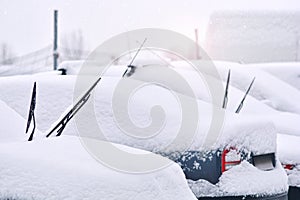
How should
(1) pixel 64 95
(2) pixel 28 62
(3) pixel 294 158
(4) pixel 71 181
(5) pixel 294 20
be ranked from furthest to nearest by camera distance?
(2) pixel 28 62 → (5) pixel 294 20 → (3) pixel 294 158 → (1) pixel 64 95 → (4) pixel 71 181

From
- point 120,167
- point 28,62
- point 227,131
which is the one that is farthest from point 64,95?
point 28,62

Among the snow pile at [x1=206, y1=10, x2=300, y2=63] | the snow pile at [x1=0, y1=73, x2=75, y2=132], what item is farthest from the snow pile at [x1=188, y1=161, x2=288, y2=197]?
the snow pile at [x1=206, y1=10, x2=300, y2=63]

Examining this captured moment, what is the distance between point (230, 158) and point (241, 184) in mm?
200

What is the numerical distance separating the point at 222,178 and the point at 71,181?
1740mm

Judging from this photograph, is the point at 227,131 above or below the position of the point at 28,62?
above

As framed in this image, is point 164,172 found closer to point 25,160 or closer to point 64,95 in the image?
point 25,160

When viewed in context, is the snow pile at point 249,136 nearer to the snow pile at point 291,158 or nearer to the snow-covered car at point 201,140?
the snow-covered car at point 201,140

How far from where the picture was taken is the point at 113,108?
422cm

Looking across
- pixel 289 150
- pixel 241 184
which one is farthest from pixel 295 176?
pixel 241 184

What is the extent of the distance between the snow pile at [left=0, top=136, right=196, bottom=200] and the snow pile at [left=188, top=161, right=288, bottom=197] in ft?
3.76

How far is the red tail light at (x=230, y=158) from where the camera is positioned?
13.2ft

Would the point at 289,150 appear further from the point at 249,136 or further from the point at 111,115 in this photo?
the point at 111,115

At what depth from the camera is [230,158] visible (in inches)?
160

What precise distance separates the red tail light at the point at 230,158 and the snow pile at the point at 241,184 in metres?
0.03
